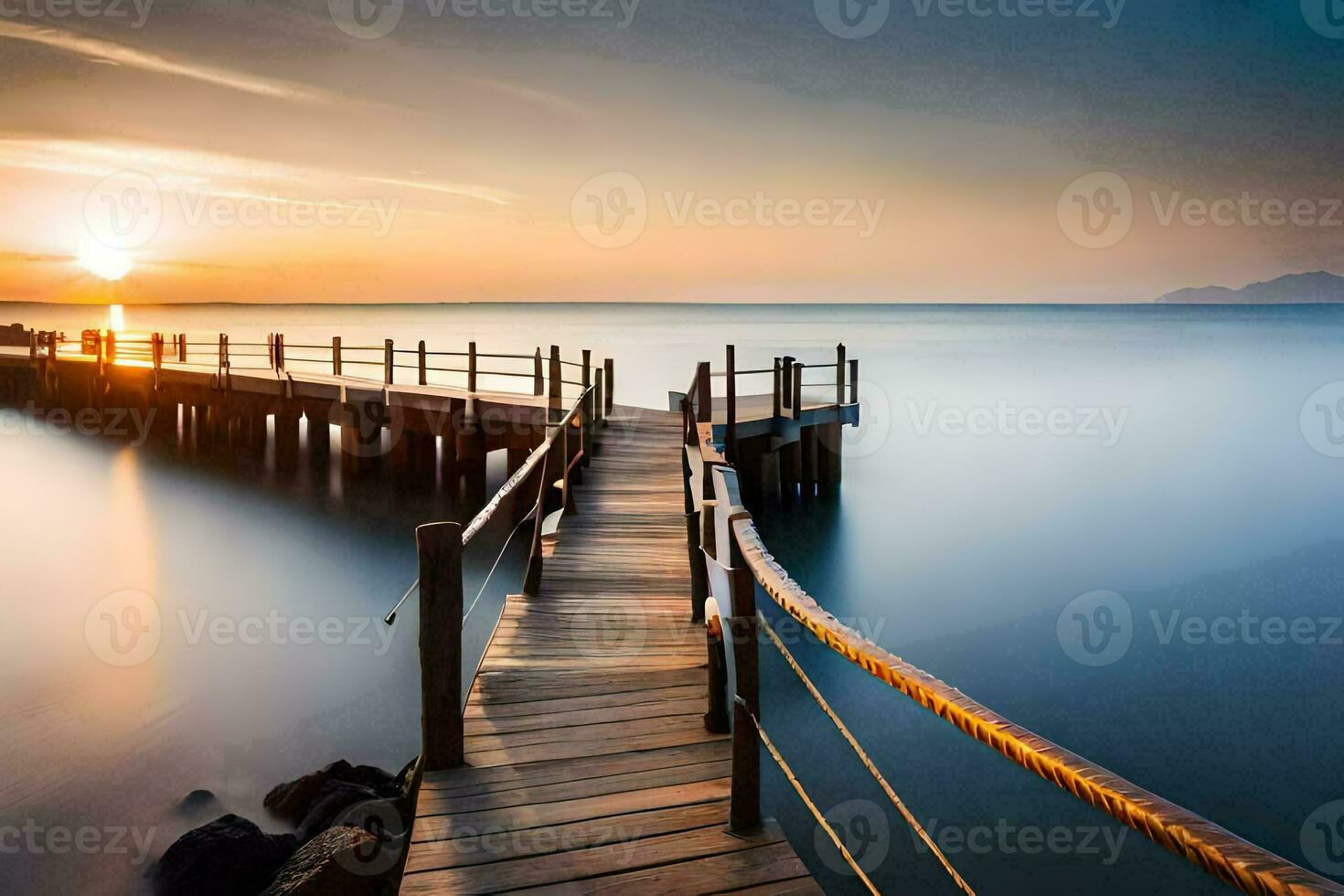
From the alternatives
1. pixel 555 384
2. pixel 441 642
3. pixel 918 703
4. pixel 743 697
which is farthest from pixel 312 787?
pixel 555 384

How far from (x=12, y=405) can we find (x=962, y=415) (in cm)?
3583

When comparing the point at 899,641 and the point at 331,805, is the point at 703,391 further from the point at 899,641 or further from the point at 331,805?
the point at 331,805

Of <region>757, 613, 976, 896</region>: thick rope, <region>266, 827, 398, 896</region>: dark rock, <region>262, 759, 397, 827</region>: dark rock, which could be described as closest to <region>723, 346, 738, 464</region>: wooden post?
<region>262, 759, 397, 827</region>: dark rock

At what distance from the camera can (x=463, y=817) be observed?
313cm

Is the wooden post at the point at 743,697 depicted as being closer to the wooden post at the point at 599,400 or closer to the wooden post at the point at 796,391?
the wooden post at the point at 599,400

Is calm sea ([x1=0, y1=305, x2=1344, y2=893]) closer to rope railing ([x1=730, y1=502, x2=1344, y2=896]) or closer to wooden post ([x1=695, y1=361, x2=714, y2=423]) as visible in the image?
wooden post ([x1=695, y1=361, x2=714, y2=423])

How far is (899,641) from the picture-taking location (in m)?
11.0

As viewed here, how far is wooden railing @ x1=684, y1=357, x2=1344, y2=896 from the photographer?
104 centimetres

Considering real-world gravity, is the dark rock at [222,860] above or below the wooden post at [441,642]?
below

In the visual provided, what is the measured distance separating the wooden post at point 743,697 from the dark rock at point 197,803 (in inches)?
230

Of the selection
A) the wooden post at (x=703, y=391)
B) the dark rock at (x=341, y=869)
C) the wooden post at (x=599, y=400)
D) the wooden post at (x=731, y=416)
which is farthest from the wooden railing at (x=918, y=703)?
the wooden post at (x=599, y=400)

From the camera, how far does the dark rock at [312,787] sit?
266 inches

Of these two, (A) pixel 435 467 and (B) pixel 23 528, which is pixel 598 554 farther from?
(B) pixel 23 528

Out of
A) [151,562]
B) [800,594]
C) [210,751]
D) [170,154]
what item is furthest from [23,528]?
[800,594]
